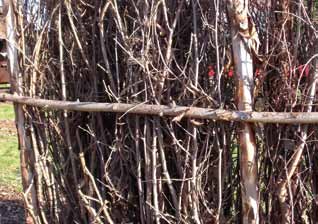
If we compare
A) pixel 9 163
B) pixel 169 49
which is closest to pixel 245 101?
pixel 169 49

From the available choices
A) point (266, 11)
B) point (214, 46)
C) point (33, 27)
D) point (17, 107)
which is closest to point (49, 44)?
point (33, 27)

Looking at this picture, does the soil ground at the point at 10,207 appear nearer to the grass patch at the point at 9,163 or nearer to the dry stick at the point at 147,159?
the grass patch at the point at 9,163

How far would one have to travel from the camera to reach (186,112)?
136 inches

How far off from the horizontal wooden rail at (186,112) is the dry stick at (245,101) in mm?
82

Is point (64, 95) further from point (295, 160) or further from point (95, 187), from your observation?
point (295, 160)

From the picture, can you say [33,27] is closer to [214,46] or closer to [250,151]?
[214,46]

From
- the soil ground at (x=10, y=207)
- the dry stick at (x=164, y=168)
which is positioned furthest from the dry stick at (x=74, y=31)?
the soil ground at (x=10, y=207)

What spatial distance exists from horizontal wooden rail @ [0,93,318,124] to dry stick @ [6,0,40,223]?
0.35 m

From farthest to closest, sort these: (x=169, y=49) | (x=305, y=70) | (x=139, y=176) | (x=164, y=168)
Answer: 1. (x=139, y=176)
2. (x=164, y=168)
3. (x=169, y=49)
4. (x=305, y=70)

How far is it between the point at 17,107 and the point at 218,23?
203cm

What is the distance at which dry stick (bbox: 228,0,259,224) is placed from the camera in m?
3.24

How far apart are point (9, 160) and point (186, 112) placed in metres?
5.86

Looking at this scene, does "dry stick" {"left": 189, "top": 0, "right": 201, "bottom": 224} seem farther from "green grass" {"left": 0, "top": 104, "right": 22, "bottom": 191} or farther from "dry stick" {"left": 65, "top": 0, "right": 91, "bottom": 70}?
"green grass" {"left": 0, "top": 104, "right": 22, "bottom": 191}

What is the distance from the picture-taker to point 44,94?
4469mm
